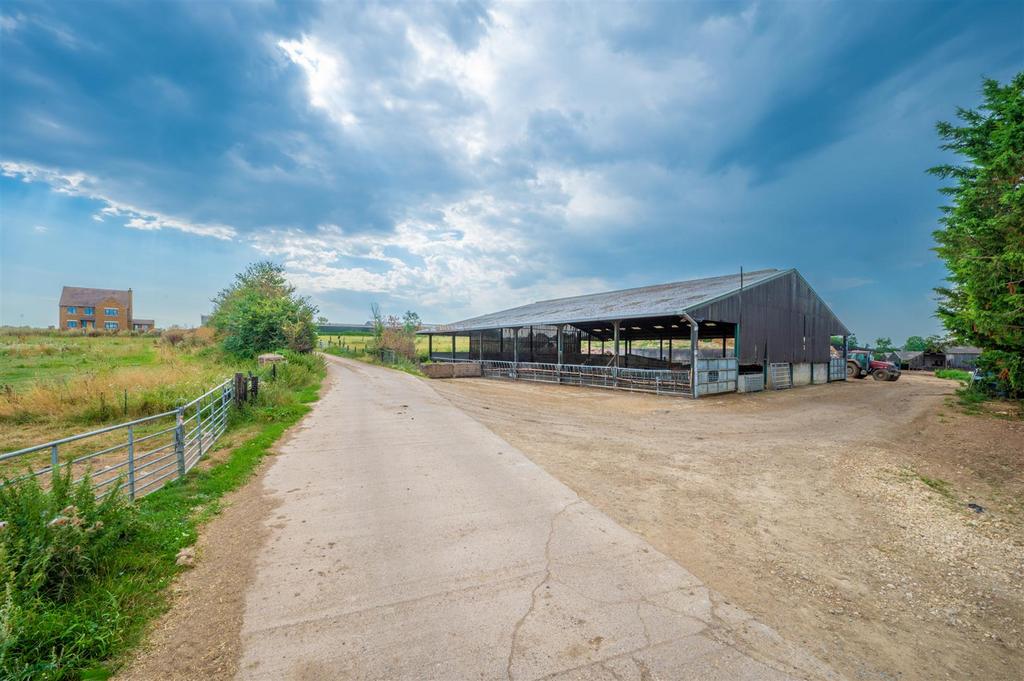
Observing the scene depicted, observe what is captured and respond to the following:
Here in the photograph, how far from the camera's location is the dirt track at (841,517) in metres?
3.22

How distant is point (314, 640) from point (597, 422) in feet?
31.2

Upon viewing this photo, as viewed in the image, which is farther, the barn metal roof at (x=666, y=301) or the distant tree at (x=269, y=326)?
the distant tree at (x=269, y=326)

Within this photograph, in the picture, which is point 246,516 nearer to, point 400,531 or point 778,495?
point 400,531

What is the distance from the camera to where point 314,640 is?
2934 mm

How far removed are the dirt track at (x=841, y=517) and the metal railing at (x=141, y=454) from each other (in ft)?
18.9

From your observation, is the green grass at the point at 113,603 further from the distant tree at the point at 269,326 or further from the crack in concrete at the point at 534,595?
the distant tree at the point at 269,326

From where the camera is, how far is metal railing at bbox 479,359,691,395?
1842 centimetres

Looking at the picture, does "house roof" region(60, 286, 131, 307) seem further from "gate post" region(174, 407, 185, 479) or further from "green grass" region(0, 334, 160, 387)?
"gate post" region(174, 407, 185, 479)

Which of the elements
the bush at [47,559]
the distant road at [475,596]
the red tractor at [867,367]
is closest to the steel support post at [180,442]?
the distant road at [475,596]

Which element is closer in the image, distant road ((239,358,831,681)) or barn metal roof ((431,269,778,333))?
distant road ((239,358,831,681))

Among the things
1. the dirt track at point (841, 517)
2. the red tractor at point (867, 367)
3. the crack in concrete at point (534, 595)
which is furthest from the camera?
the red tractor at point (867, 367)

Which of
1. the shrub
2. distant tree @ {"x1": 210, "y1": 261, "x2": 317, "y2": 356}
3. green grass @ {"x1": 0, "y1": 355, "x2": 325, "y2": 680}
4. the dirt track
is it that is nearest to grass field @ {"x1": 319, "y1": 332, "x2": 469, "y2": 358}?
the shrub

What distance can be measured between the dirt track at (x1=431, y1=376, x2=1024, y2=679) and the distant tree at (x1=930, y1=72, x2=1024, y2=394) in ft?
9.12

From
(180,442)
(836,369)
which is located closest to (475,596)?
(180,442)
